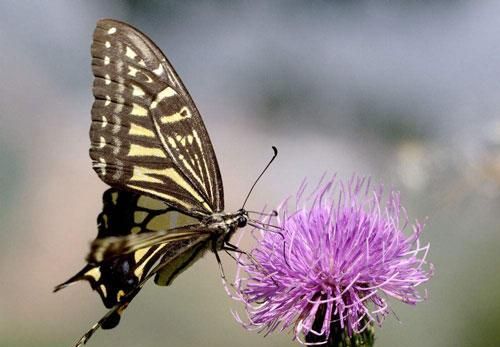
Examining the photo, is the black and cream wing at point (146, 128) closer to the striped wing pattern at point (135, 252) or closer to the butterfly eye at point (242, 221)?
the striped wing pattern at point (135, 252)

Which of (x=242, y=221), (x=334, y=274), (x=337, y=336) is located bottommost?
(x=337, y=336)

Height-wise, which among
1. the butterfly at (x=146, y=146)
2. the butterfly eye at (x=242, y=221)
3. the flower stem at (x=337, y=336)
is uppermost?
the butterfly at (x=146, y=146)

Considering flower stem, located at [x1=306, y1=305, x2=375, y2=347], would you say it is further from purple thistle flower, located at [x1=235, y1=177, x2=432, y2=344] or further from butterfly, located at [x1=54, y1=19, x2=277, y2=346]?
butterfly, located at [x1=54, y1=19, x2=277, y2=346]

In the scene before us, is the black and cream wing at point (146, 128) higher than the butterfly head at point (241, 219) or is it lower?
higher

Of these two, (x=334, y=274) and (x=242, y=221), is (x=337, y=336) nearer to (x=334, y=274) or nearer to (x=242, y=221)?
(x=334, y=274)

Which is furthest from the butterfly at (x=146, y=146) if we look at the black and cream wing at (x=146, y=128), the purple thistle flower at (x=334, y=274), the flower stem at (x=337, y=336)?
the flower stem at (x=337, y=336)

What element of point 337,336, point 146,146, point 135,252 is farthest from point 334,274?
point 146,146
